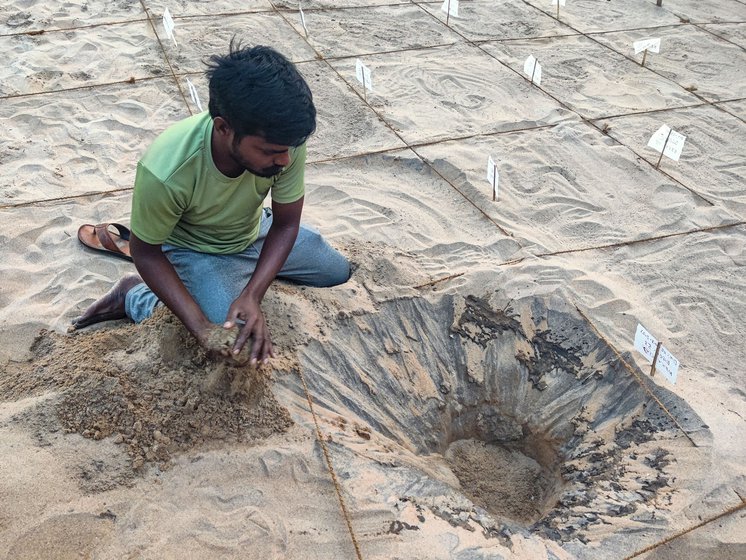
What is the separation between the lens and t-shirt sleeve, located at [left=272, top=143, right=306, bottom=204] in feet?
6.85

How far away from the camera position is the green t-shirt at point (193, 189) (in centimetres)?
189

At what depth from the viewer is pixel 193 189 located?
6.44ft

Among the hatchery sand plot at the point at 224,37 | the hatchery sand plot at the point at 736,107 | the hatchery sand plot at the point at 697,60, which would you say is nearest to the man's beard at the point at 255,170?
the hatchery sand plot at the point at 224,37

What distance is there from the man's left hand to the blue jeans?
0.17 m

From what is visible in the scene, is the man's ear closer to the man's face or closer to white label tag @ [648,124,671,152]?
the man's face

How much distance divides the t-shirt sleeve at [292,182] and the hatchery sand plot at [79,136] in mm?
1619

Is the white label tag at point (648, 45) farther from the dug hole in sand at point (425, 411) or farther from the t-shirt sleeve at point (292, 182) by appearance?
the t-shirt sleeve at point (292, 182)

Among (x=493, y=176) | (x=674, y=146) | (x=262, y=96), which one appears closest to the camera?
(x=262, y=96)

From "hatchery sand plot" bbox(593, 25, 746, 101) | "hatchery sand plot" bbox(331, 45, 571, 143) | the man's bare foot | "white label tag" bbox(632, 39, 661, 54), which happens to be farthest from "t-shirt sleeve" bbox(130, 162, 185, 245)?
"white label tag" bbox(632, 39, 661, 54)

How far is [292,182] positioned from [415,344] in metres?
0.81

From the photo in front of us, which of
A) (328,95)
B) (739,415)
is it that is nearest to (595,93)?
(328,95)

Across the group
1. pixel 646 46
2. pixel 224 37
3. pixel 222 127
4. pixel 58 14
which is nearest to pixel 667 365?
pixel 222 127

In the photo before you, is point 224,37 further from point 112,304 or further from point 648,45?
point 112,304

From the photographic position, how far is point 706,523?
6.32 ft
